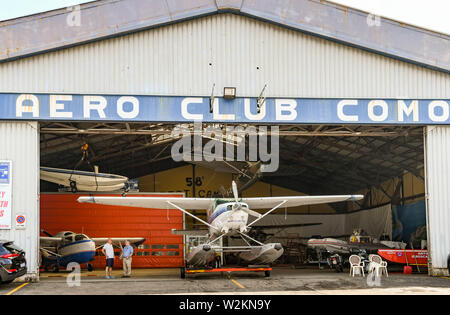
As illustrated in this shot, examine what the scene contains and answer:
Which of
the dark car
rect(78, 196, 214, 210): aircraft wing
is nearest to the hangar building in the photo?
the dark car

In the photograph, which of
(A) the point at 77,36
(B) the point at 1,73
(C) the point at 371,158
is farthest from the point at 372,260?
(B) the point at 1,73

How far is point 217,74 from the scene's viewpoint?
1578cm

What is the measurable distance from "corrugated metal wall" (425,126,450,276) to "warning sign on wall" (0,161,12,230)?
12679 mm

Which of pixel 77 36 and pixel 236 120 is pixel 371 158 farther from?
pixel 77 36

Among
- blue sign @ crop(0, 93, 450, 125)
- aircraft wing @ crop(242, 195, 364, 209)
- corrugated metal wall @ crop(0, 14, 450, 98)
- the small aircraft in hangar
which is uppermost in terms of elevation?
corrugated metal wall @ crop(0, 14, 450, 98)

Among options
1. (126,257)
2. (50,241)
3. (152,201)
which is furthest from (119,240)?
(152,201)

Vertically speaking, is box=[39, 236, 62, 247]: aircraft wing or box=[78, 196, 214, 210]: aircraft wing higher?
box=[78, 196, 214, 210]: aircraft wing

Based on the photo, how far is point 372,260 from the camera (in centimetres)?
1585

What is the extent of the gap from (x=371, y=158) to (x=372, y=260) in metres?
9.26

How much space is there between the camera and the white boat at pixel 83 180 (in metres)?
21.6

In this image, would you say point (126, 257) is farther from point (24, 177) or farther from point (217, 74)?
point (217, 74)

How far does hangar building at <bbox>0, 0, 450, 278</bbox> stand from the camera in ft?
49.2

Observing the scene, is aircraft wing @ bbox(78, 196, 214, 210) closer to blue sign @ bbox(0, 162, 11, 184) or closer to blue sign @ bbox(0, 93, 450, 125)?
blue sign @ bbox(0, 162, 11, 184)

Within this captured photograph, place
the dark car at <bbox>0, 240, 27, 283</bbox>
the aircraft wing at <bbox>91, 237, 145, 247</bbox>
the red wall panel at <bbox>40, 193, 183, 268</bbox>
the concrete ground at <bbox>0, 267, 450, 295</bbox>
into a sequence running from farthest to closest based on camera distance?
the red wall panel at <bbox>40, 193, 183, 268</bbox>
the aircraft wing at <bbox>91, 237, 145, 247</bbox>
the dark car at <bbox>0, 240, 27, 283</bbox>
the concrete ground at <bbox>0, 267, 450, 295</bbox>
